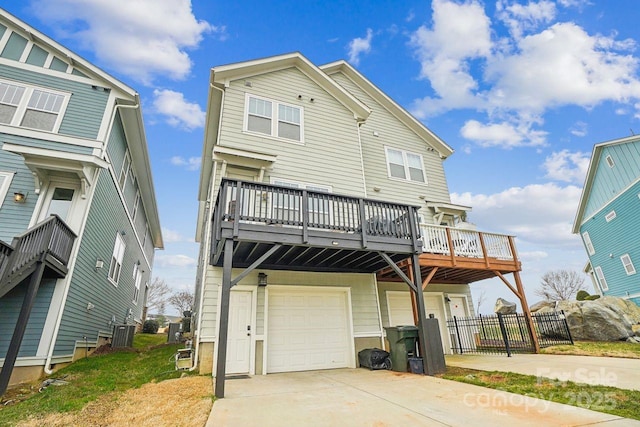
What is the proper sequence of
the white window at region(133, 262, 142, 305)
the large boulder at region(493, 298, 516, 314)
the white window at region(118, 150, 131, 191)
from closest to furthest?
the white window at region(118, 150, 131, 191)
the white window at region(133, 262, 142, 305)
the large boulder at region(493, 298, 516, 314)

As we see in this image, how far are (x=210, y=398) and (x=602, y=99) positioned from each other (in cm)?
2612

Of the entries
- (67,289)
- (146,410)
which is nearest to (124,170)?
(67,289)

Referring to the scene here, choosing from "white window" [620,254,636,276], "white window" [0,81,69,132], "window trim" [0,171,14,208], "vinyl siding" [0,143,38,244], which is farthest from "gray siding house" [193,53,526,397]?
"white window" [620,254,636,276]

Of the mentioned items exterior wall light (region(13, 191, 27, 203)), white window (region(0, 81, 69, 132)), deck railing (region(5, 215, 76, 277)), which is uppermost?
white window (region(0, 81, 69, 132))

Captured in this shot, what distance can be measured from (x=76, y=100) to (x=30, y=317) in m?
6.42

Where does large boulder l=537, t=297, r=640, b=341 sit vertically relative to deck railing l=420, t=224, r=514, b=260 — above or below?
below

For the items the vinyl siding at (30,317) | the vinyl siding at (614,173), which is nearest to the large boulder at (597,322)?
the vinyl siding at (614,173)

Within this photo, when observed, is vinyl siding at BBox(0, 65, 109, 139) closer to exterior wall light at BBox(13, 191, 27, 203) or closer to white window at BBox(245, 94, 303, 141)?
exterior wall light at BBox(13, 191, 27, 203)

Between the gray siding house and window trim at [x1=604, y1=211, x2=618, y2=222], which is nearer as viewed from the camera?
the gray siding house

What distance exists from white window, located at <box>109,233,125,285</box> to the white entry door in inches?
282

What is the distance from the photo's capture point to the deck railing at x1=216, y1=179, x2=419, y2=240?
624 cm

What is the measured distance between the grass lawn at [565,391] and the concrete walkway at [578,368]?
0.49 m

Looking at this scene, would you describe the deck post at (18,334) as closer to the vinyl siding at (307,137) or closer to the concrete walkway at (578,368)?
the vinyl siding at (307,137)

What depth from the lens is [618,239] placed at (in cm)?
1777
